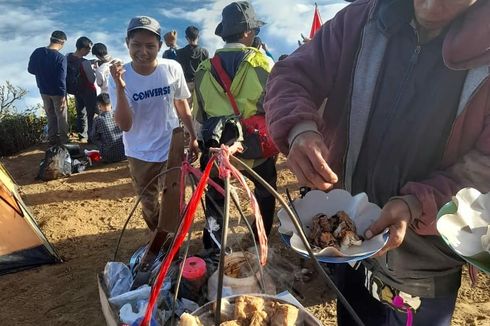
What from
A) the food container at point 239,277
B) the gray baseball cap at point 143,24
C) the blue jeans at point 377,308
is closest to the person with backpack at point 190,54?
the gray baseball cap at point 143,24

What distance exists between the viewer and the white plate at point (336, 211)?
3.97 ft

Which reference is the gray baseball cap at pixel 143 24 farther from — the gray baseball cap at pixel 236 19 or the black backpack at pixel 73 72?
the black backpack at pixel 73 72

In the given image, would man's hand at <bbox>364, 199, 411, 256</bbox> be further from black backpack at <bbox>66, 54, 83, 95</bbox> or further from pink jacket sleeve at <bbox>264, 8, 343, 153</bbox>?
black backpack at <bbox>66, 54, 83, 95</bbox>

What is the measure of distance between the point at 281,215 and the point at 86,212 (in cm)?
400

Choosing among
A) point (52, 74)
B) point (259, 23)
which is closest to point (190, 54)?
point (52, 74)

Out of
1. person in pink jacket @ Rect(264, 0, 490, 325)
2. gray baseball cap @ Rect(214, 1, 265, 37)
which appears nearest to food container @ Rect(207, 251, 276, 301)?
person in pink jacket @ Rect(264, 0, 490, 325)

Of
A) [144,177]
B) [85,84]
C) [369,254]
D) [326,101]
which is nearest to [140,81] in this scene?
[144,177]

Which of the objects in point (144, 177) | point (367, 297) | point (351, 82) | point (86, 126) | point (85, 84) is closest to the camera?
point (351, 82)

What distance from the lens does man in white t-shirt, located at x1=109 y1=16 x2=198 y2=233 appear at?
2.90 metres

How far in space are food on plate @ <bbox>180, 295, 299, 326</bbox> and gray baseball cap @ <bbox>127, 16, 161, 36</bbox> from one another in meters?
2.34

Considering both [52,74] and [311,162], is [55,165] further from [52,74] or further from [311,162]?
[311,162]

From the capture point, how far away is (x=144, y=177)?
3174 mm

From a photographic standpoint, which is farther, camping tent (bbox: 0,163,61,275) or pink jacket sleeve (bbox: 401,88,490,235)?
camping tent (bbox: 0,163,61,275)

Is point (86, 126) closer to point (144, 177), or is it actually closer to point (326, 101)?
point (144, 177)
